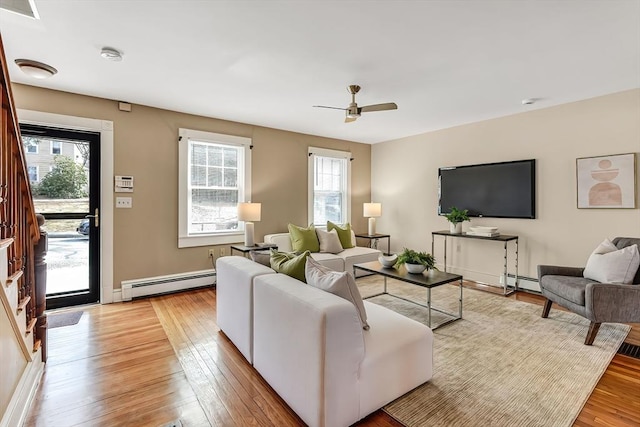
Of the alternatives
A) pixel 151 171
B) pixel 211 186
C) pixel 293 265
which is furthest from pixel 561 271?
pixel 151 171

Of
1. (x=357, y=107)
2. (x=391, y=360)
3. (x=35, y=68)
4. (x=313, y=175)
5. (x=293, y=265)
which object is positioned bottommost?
(x=391, y=360)

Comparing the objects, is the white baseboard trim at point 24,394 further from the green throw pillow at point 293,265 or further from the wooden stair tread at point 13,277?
the green throw pillow at point 293,265

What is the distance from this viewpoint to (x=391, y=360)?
1.85 m

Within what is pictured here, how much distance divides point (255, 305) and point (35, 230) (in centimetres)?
175

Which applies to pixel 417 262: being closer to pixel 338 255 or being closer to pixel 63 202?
pixel 338 255

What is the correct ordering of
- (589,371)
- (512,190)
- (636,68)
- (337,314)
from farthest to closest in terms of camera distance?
(512,190) → (636,68) → (589,371) → (337,314)

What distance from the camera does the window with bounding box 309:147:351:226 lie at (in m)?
5.67

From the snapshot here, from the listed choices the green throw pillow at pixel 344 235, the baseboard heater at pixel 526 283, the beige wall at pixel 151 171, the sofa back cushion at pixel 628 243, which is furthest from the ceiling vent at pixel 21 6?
the baseboard heater at pixel 526 283

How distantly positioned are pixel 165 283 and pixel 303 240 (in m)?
2.01

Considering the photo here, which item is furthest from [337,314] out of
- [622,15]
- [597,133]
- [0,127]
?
[597,133]

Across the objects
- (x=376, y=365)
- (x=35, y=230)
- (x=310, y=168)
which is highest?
(x=310, y=168)

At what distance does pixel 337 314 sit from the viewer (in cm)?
159

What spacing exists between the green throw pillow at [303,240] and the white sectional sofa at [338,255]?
0.12 metres

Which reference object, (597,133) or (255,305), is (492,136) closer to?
(597,133)
